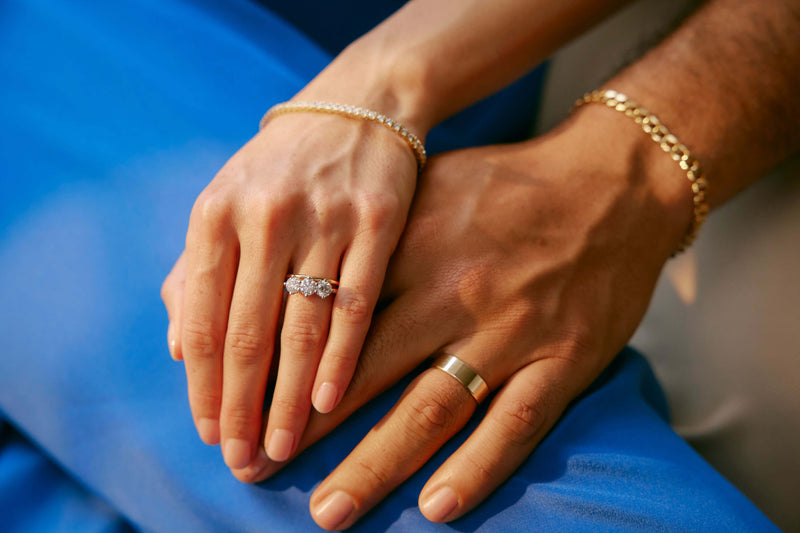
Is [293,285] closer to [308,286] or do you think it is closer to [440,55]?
[308,286]

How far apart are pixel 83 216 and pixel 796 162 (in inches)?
45.5

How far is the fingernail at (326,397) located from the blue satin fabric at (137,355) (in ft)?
0.21

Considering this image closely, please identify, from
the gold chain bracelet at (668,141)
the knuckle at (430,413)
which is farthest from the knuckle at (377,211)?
the gold chain bracelet at (668,141)

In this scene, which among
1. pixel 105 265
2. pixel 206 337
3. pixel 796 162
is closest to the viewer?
pixel 206 337

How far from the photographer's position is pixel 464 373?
73 cm

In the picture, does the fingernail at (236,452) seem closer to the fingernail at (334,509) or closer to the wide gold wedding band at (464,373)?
the fingernail at (334,509)

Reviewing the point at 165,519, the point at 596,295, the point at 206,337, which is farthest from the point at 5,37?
the point at 596,295

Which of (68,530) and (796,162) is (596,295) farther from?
(68,530)

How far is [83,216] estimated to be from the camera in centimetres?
85

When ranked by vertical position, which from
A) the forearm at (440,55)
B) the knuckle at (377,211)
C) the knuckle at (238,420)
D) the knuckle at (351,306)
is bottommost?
the knuckle at (238,420)

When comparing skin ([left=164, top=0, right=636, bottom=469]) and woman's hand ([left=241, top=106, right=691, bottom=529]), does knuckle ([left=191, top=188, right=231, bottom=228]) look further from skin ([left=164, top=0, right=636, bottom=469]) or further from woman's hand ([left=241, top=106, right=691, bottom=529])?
woman's hand ([left=241, top=106, right=691, bottom=529])

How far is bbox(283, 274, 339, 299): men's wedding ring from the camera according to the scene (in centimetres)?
68

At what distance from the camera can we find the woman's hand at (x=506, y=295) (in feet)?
2.24

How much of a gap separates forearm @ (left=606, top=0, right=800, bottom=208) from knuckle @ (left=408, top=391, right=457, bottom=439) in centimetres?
52
